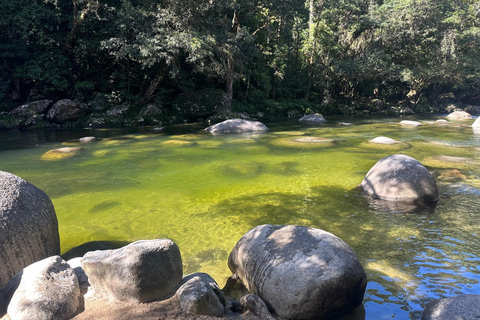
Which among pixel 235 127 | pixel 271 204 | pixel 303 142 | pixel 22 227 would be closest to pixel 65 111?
pixel 235 127

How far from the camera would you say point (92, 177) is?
8.59 meters

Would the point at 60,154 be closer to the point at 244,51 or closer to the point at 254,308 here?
the point at 254,308

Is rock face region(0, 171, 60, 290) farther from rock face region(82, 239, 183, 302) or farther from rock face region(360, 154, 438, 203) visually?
rock face region(360, 154, 438, 203)

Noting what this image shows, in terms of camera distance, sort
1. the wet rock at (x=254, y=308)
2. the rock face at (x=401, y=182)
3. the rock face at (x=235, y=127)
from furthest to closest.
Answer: the rock face at (x=235, y=127) < the rock face at (x=401, y=182) < the wet rock at (x=254, y=308)

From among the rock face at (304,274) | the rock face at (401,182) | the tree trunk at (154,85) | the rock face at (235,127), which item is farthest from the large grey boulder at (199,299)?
the tree trunk at (154,85)

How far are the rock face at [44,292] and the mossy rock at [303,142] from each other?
1052 cm

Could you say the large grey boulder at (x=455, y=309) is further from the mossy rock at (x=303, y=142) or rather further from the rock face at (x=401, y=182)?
the mossy rock at (x=303, y=142)

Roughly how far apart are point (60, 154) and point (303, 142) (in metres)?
9.16

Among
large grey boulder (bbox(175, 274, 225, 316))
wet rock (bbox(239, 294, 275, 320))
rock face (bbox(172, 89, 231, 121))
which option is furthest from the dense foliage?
wet rock (bbox(239, 294, 275, 320))

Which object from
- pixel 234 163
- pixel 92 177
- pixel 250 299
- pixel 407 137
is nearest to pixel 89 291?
pixel 250 299

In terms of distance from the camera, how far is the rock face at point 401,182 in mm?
6496

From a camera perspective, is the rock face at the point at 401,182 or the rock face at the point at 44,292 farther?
the rock face at the point at 401,182

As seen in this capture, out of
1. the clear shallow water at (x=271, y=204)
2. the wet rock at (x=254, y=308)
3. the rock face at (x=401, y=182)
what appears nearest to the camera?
the wet rock at (x=254, y=308)

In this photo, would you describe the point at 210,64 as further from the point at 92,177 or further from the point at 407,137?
the point at 92,177
